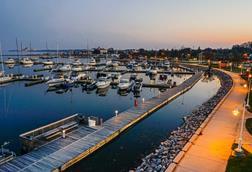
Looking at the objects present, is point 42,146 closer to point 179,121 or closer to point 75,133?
point 75,133

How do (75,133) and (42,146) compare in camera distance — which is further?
(75,133)

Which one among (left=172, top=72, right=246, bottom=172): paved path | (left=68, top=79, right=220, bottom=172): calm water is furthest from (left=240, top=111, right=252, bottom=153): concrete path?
(left=68, top=79, right=220, bottom=172): calm water

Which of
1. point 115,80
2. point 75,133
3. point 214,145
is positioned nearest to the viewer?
point 214,145

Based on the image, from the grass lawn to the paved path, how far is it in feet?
0.97

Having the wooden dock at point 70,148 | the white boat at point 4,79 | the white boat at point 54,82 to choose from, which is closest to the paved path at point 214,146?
the wooden dock at point 70,148

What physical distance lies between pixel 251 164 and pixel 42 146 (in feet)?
40.1

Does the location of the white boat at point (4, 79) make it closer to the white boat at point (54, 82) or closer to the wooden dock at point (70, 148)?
the white boat at point (54, 82)

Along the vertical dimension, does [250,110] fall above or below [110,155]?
above

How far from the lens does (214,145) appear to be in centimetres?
1442

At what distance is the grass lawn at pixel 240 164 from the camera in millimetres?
11320

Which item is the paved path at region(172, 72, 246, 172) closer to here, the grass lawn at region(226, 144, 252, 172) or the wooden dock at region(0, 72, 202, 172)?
the grass lawn at region(226, 144, 252, 172)

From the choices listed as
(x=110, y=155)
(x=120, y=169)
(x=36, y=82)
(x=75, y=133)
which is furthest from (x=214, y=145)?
(x=36, y=82)

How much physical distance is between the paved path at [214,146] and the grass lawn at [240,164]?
29 centimetres

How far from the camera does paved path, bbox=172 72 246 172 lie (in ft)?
39.0
